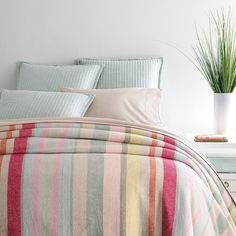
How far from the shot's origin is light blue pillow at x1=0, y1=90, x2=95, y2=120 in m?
3.22

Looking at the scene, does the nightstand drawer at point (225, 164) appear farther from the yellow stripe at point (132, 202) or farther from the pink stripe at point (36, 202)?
the pink stripe at point (36, 202)

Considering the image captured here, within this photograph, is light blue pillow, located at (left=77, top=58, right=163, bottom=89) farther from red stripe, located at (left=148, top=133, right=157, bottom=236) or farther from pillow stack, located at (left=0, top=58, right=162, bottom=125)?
red stripe, located at (left=148, top=133, right=157, bottom=236)

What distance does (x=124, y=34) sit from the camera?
402cm

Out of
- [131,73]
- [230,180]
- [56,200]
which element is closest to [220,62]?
[131,73]

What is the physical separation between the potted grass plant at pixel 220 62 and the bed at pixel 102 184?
4.57ft

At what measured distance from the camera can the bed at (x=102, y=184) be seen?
7.10ft

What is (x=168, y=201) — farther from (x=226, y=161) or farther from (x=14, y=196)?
(x=226, y=161)

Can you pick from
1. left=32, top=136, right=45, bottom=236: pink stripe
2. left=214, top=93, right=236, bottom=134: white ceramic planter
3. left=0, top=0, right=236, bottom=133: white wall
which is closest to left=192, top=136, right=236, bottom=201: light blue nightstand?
left=214, top=93, right=236, bottom=134: white ceramic planter

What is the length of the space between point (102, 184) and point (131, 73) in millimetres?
1656

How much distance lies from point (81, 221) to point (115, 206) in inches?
5.6

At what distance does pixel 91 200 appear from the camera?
85.5 inches

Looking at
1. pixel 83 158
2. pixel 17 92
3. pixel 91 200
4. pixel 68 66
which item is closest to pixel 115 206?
pixel 91 200

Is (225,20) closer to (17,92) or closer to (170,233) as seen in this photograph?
(17,92)

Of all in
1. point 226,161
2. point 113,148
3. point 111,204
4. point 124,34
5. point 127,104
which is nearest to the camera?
point 111,204
